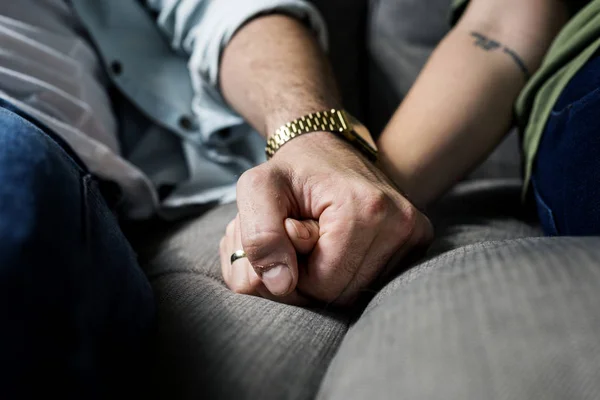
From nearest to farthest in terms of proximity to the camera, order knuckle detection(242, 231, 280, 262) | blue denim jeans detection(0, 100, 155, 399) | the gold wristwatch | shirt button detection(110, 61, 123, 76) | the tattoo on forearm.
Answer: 1. blue denim jeans detection(0, 100, 155, 399)
2. knuckle detection(242, 231, 280, 262)
3. the gold wristwatch
4. the tattoo on forearm
5. shirt button detection(110, 61, 123, 76)

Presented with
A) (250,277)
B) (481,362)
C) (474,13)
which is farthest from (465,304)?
(474,13)

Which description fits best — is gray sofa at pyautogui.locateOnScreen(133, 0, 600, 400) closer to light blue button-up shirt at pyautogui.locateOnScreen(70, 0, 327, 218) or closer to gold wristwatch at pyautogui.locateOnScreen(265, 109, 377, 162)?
gold wristwatch at pyautogui.locateOnScreen(265, 109, 377, 162)

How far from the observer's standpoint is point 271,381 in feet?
1.00

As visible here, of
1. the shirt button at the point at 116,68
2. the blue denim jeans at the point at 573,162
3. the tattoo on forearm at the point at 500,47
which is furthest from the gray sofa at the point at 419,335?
the shirt button at the point at 116,68

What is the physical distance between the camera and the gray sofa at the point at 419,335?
10.6 inches

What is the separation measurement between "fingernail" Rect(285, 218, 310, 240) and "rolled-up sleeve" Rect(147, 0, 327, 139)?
1.14 ft

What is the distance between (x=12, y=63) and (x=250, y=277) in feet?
1.20

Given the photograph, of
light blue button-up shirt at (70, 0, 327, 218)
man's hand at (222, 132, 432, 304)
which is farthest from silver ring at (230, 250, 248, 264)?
light blue button-up shirt at (70, 0, 327, 218)

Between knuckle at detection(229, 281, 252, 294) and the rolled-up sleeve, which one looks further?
the rolled-up sleeve

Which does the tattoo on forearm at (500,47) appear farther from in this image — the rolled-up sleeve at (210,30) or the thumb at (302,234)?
the thumb at (302,234)

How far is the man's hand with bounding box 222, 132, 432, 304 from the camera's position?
41 centimetres

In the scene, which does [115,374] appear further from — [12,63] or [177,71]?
[177,71]

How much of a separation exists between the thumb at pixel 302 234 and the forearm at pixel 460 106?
0.53 ft

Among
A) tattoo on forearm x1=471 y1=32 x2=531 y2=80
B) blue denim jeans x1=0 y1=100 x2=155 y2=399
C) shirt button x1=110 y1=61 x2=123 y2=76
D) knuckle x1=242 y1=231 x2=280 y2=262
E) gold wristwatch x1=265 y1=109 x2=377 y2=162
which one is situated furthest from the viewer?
shirt button x1=110 y1=61 x2=123 y2=76
